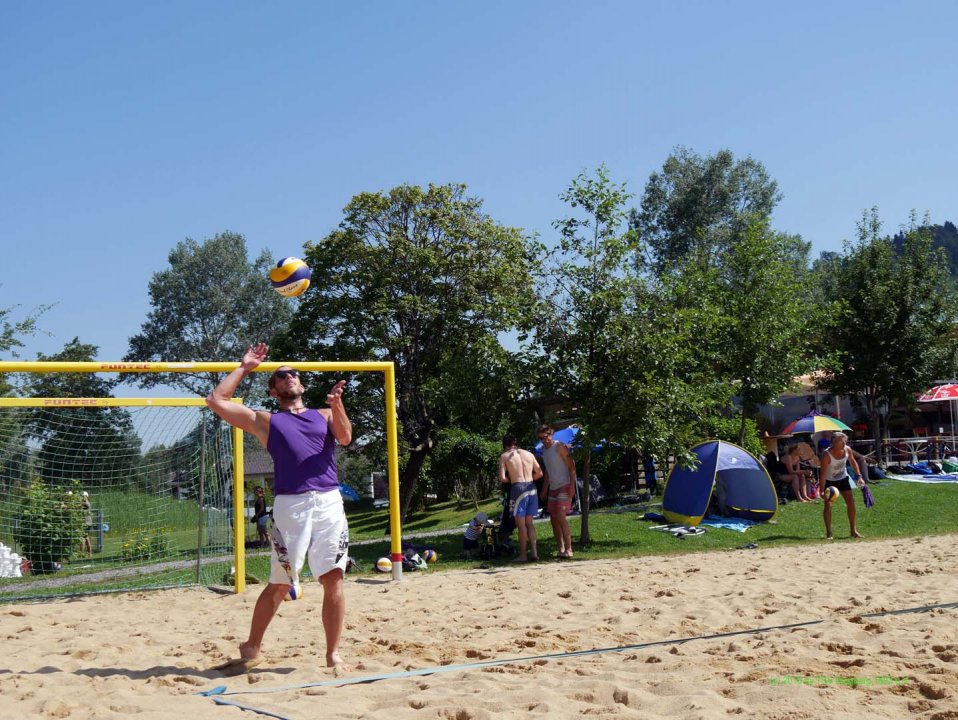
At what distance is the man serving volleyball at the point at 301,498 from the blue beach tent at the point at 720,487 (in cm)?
1105

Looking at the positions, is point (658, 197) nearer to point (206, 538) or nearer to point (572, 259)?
point (572, 259)

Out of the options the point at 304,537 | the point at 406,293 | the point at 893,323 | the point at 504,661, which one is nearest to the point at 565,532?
the point at 504,661

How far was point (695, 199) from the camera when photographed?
1709 inches

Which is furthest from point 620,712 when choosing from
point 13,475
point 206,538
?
point 13,475

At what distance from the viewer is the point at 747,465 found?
1630cm

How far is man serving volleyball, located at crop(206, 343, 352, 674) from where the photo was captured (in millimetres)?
5277

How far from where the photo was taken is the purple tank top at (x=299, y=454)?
529 centimetres

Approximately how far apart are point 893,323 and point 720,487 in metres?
11.8

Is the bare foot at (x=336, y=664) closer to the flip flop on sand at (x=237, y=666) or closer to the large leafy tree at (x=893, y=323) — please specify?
the flip flop on sand at (x=237, y=666)

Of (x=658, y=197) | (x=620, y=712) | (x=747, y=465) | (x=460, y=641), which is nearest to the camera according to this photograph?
(x=620, y=712)

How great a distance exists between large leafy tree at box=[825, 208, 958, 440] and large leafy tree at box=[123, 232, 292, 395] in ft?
101

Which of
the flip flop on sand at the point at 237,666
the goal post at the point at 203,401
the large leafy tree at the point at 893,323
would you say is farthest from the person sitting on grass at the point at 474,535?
the large leafy tree at the point at 893,323

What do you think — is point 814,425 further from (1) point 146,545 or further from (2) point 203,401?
(2) point 203,401

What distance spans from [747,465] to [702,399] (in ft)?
9.66
